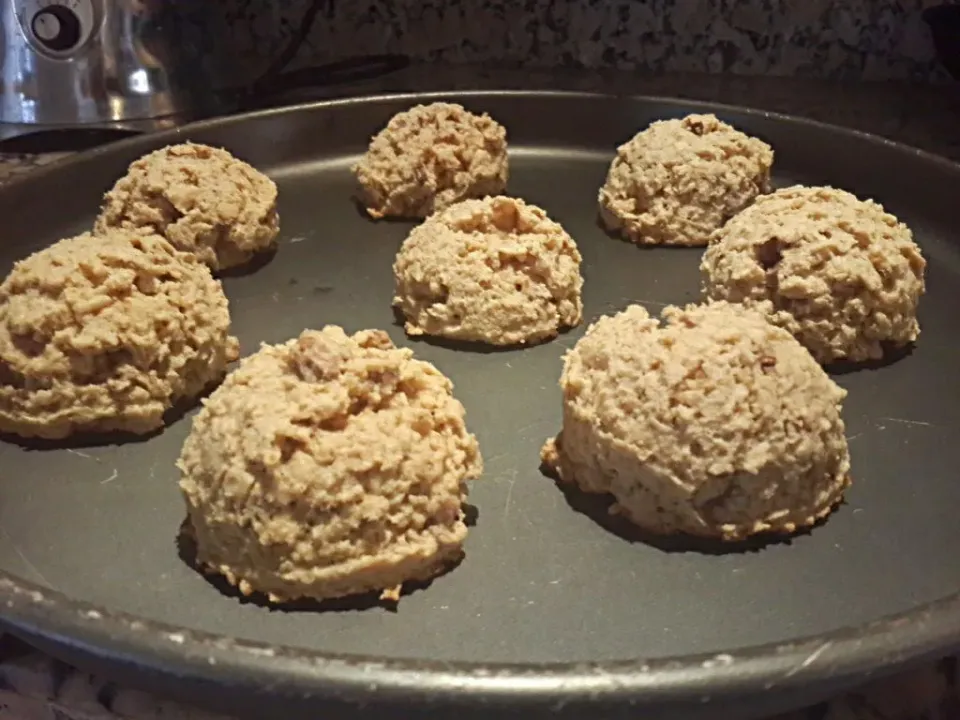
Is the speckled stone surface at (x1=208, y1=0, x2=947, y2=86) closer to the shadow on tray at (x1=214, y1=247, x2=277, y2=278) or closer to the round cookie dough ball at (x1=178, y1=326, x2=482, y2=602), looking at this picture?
the shadow on tray at (x1=214, y1=247, x2=277, y2=278)

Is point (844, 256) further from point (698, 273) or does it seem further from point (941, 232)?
point (941, 232)

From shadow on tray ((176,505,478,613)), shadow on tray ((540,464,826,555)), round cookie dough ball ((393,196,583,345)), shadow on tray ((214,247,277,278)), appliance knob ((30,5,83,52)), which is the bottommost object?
shadow on tray ((176,505,478,613))

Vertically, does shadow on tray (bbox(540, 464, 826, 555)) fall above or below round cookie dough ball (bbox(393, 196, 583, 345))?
below

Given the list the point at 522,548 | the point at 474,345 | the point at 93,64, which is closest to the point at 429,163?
the point at 474,345

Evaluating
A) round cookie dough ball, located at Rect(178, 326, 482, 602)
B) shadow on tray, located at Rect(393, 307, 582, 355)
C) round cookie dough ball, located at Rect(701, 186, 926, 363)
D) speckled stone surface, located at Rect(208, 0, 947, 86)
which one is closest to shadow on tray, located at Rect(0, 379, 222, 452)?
round cookie dough ball, located at Rect(178, 326, 482, 602)

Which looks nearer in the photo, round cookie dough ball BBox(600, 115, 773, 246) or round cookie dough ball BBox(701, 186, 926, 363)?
round cookie dough ball BBox(701, 186, 926, 363)

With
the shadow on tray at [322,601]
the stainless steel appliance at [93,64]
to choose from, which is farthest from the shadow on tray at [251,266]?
the shadow on tray at [322,601]

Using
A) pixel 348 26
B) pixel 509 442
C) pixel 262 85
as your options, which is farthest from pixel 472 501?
pixel 348 26
